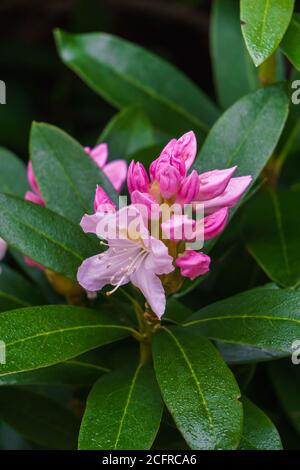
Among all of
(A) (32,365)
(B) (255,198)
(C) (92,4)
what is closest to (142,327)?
(A) (32,365)

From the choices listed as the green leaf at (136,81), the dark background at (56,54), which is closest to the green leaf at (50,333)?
the green leaf at (136,81)

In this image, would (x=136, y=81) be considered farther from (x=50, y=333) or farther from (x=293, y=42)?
(x=50, y=333)

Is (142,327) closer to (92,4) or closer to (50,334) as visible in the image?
(50,334)

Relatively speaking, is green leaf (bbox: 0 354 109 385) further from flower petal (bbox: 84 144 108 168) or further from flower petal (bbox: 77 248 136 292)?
flower petal (bbox: 84 144 108 168)

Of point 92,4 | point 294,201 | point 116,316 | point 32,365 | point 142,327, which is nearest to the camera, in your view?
point 32,365

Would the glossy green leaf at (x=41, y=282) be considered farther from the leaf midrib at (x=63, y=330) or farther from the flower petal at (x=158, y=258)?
the flower petal at (x=158, y=258)

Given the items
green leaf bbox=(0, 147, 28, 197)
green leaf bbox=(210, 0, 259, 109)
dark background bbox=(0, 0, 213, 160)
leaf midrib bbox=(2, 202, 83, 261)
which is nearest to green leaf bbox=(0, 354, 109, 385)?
leaf midrib bbox=(2, 202, 83, 261)

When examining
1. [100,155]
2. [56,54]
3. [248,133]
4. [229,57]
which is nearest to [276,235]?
[248,133]
